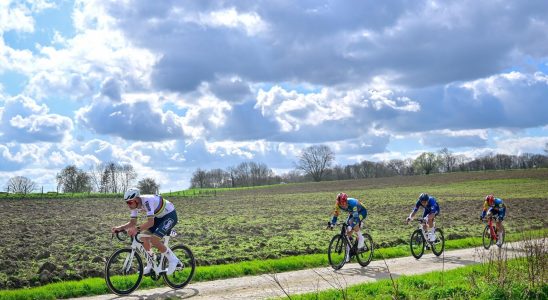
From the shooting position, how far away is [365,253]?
52.6 ft

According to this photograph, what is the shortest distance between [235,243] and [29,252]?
7766 mm

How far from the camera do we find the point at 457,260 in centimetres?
1700

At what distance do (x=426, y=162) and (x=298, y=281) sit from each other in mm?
157701

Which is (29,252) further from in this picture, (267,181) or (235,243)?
(267,181)

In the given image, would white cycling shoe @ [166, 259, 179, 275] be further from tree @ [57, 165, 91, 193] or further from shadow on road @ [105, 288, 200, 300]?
tree @ [57, 165, 91, 193]

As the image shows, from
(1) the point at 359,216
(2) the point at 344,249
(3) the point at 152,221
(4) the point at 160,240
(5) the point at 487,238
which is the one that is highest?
(3) the point at 152,221

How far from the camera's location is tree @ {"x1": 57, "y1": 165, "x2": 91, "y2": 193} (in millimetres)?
124625

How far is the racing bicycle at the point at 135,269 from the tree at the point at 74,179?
119734mm

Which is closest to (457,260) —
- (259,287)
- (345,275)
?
(345,275)

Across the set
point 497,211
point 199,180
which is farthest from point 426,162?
point 497,211

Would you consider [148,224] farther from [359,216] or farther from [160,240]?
[359,216]

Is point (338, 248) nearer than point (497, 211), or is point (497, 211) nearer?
point (338, 248)

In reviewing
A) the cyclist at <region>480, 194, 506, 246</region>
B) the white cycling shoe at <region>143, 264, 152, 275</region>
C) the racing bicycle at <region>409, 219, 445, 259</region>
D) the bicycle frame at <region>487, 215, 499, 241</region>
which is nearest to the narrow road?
the racing bicycle at <region>409, 219, 445, 259</region>

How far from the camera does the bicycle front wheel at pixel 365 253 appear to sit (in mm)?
15781
